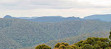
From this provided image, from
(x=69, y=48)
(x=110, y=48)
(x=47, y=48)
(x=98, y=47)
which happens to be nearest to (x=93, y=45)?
(x=98, y=47)

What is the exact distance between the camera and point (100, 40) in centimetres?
4056

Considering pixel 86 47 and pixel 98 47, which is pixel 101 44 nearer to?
pixel 98 47

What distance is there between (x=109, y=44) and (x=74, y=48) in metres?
8.01

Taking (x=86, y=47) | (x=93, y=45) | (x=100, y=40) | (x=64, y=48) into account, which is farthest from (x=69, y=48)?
(x=100, y=40)

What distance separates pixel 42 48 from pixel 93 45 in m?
10.2

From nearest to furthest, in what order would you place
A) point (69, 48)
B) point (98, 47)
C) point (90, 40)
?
point (69, 48), point (98, 47), point (90, 40)

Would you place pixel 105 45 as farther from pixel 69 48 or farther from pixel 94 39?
pixel 69 48

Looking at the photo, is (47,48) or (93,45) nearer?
(47,48)

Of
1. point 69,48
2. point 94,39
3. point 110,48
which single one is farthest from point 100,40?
point 69,48

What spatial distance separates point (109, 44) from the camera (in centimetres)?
3966

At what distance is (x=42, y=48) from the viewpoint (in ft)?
118

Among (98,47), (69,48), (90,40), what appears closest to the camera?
(69,48)

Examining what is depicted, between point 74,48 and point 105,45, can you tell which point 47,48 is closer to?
point 74,48

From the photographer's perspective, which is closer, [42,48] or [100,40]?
[42,48]
